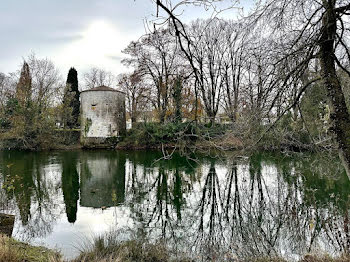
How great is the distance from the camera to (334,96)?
260 centimetres

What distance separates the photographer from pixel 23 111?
1984cm

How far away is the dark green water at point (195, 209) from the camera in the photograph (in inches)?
195

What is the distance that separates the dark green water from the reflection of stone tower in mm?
36

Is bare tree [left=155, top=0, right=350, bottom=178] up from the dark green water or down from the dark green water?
up

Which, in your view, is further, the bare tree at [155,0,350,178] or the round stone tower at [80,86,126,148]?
the round stone tower at [80,86,126,148]

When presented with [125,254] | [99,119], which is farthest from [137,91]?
[125,254]

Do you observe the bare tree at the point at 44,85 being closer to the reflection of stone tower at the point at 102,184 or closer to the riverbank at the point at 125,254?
the reflection of stone tower at the point at 102,184

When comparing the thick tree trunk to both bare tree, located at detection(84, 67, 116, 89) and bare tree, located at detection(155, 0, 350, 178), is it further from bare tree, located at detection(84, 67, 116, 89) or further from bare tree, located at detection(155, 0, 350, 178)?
bare tree, located at detection(84, 67, 116, 89)

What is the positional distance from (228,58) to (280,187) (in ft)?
51.0

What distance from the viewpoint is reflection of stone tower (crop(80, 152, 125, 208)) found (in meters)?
8.08

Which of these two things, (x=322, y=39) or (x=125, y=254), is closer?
(x=322, y=39)

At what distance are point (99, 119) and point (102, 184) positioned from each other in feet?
45.2

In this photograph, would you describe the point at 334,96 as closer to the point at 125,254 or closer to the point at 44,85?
the point at 125,254

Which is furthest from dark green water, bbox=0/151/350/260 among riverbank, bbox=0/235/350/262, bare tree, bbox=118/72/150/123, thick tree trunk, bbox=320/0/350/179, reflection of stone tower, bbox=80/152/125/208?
bare tree, bbox=118/72/150/123
